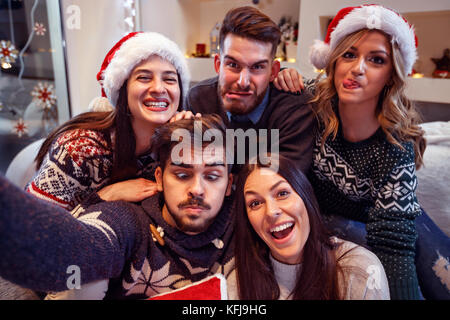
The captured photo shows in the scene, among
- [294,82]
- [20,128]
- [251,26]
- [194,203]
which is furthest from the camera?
[20,128]

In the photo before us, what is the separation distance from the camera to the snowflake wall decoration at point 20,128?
272 centimetres

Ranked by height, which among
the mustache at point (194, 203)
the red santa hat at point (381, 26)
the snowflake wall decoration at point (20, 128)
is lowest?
the snowflake wall decoration at point (20, 128)

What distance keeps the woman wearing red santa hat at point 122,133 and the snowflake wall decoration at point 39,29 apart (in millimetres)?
1649

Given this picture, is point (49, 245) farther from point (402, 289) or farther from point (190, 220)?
point (402, 289)

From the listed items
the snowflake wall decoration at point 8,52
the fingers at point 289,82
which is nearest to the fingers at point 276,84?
the fingers at point 289,82

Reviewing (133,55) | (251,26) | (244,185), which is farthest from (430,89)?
(133,55)

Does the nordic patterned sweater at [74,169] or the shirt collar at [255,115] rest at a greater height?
the shirt collar at [255,115]

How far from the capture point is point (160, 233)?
104 centimetres

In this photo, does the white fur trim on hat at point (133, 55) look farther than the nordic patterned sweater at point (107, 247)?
Yes

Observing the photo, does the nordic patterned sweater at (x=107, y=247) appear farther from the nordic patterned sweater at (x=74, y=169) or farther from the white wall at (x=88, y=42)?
the white wall at (x=88, y=42)

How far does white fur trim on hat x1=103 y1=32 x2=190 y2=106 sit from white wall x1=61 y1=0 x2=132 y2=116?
102 centimetres

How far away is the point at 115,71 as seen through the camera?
131 centimetres

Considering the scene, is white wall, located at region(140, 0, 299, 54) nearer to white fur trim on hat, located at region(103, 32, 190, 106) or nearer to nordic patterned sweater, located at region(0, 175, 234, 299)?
white fur trim on hat, located at region(103, 32, 190, 106)

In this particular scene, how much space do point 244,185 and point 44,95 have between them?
8.05 feet
